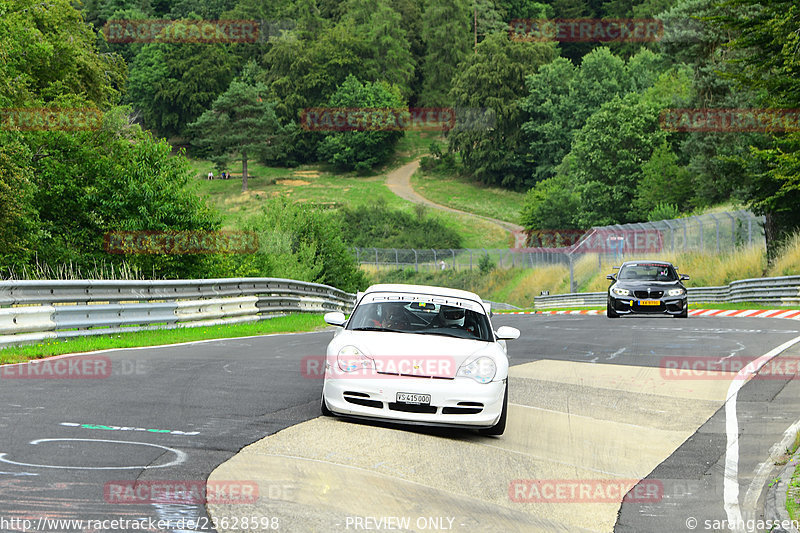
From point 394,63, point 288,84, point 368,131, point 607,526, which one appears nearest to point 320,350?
point 607,526

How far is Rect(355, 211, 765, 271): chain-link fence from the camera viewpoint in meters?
40.9

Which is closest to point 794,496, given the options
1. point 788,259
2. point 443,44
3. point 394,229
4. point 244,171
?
point 788,259

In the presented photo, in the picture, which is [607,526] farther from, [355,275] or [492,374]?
[355,275]

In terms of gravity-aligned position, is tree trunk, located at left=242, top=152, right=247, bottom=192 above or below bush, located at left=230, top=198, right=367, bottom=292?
below

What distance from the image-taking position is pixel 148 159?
115ft

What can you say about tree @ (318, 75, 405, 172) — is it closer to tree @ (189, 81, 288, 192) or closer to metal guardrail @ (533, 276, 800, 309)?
tree @ (189, 81, 288, 192)

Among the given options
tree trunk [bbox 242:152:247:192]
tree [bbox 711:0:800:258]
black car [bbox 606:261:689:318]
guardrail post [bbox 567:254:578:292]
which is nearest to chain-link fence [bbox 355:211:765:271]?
guardrail post [bbox 567:254:578:292]

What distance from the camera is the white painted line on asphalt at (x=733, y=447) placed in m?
6.41

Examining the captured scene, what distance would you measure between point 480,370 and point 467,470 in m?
1.43

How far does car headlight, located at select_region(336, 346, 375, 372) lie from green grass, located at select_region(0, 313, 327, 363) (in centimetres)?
561

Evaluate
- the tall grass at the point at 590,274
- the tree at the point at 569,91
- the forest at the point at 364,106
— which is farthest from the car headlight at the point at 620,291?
the tree at the point at 569,91

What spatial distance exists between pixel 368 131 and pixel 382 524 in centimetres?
12400

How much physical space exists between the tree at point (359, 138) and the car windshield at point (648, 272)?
10224 cm

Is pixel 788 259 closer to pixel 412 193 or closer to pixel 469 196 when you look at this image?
pixel 469 196
